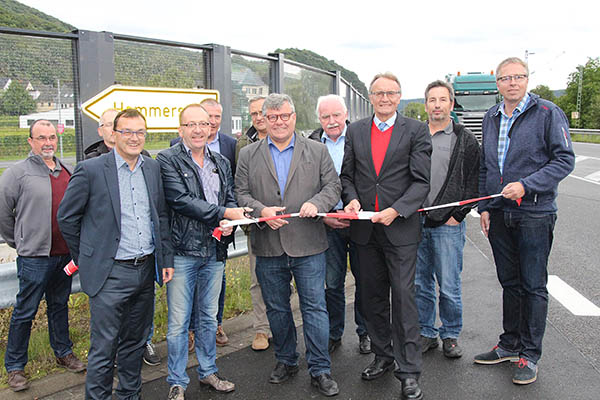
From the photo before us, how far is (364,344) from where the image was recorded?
4.90 meters

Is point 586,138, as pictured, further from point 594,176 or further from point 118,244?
point 118,244

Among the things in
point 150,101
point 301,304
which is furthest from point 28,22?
point 301,304

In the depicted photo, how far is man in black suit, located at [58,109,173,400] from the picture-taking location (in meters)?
3.56

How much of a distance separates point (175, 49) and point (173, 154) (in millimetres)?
2634

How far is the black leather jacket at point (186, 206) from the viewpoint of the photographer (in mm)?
3939

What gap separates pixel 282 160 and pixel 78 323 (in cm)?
275

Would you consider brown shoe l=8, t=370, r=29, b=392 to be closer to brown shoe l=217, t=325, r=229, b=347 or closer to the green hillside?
brown shoe l=217, t=325, r=229, b=347

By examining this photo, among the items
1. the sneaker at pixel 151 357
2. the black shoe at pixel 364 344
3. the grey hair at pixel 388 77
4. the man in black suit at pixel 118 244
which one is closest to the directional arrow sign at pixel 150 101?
the man in black suit at pixel 118 244

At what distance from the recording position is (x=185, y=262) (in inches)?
158

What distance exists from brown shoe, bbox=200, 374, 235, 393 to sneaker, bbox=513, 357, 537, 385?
2.16 metres

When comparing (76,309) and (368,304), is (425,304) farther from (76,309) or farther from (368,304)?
(76,309)

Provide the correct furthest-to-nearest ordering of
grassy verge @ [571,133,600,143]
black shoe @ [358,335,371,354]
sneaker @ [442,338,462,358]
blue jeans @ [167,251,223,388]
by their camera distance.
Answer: grassy verge @ [571,133,600,143] < black shoe @ [358,335,371,354] < sneaker @ [442,338,462,358] < blue jeans @ [167,251,223,388]

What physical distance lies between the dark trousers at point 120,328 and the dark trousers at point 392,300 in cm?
172

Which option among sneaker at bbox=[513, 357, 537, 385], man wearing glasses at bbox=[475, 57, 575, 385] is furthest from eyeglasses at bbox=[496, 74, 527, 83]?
sneaker at bbox=[513, 357, 537, 385]
